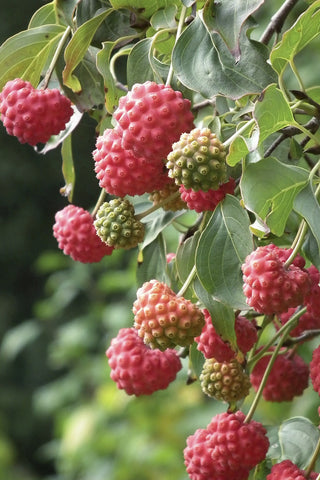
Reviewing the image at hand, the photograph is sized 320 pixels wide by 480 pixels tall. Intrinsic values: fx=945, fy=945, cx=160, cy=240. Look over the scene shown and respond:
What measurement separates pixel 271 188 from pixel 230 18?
0.14 meters

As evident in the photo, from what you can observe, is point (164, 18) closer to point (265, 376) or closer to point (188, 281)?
point (188, 281)

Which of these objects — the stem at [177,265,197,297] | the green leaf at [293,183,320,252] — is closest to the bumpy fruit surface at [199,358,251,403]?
the stem at [177,265,197,297]

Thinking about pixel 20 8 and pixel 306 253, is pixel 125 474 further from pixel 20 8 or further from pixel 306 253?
pixel 20 8

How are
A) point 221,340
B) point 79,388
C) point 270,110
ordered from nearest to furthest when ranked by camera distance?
point 270,110 < point 221,340 < point 79,388

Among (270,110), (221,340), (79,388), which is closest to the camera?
(270,110)

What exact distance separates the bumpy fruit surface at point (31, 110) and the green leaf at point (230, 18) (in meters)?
0.17

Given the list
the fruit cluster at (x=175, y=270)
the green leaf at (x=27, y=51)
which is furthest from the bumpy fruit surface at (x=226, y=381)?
the green leaf at (x=27, y=51)

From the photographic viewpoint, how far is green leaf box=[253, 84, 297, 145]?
0.68 meters

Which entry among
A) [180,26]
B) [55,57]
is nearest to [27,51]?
[55,57]

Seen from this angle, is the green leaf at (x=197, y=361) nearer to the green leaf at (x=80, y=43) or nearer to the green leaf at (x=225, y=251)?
the green leaf at (x=225, y=251)

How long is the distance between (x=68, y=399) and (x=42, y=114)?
2.46 m

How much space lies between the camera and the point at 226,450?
838mm

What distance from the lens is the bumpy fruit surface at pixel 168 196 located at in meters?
0.82

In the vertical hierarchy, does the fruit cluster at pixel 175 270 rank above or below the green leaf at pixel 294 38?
below
